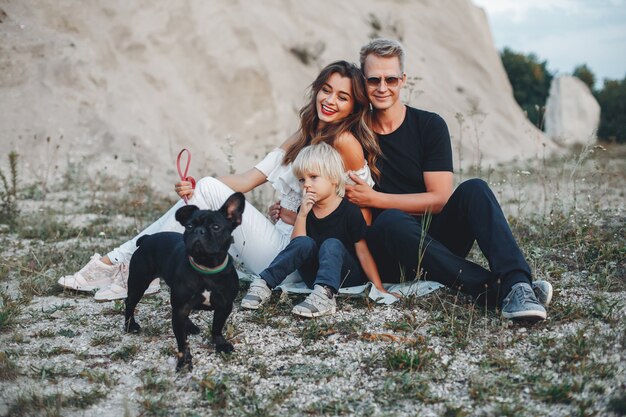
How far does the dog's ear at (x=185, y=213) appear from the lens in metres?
3.12

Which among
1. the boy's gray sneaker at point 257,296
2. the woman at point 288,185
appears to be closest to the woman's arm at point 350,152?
the woman at point 288,185

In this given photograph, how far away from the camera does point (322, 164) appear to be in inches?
157

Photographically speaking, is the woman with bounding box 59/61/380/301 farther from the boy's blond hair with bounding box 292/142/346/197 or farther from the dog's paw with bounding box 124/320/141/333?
the dog's paw with bounding box 124/320/141/333

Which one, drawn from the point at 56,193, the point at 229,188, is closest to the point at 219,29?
the point at 56,193

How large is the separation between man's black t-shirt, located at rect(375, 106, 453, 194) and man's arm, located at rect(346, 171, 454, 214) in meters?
0.11

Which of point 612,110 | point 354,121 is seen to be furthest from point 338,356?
point 612,110

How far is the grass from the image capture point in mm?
2793

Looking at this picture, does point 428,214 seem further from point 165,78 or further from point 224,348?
point 165,78

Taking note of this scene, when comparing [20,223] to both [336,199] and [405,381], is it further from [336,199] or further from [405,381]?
[405,381]

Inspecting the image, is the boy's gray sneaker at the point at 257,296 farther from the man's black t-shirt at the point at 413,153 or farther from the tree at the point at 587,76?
the tree at the point at 587,76

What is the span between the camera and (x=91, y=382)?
3072 mm

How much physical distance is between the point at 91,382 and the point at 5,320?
3.47 ft

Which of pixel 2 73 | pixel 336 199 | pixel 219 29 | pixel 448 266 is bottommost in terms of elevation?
pixel 448 266

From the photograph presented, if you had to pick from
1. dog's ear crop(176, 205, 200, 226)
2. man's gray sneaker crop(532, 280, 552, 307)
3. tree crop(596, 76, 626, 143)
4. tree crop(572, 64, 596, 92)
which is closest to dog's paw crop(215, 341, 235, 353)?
dog's ear crop(176, 205, 200, 226)
